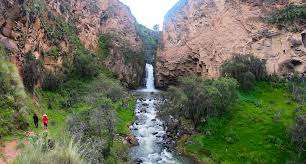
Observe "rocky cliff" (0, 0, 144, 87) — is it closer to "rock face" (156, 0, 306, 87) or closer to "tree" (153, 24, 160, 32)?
"rock face" (156, 0, 306, 87)

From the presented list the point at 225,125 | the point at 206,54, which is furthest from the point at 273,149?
the point at 206,54

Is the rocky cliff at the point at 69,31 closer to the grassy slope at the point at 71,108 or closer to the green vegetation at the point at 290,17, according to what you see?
the grassy slope at the point at 71,108

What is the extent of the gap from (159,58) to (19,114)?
6487cm

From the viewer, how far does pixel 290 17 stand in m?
77.1

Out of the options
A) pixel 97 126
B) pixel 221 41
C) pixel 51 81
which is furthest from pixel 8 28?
pixel 221 41

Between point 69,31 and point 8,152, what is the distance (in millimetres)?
51376

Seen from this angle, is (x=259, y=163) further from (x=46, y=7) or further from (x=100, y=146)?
(x=46, y=7)

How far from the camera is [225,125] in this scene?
2164 inches

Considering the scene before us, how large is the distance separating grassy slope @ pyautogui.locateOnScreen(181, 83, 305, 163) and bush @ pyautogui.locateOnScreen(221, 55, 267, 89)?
4.62 m

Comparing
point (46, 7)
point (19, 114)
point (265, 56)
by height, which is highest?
A: point (46, 7)

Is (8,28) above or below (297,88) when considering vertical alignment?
above

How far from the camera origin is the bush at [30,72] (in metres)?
53.2

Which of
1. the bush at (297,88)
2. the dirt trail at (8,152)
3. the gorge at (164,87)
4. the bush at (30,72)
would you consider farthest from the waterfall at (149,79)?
the dirt trail at (8,152)

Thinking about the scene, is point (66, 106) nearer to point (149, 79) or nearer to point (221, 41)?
point (221, 41)
